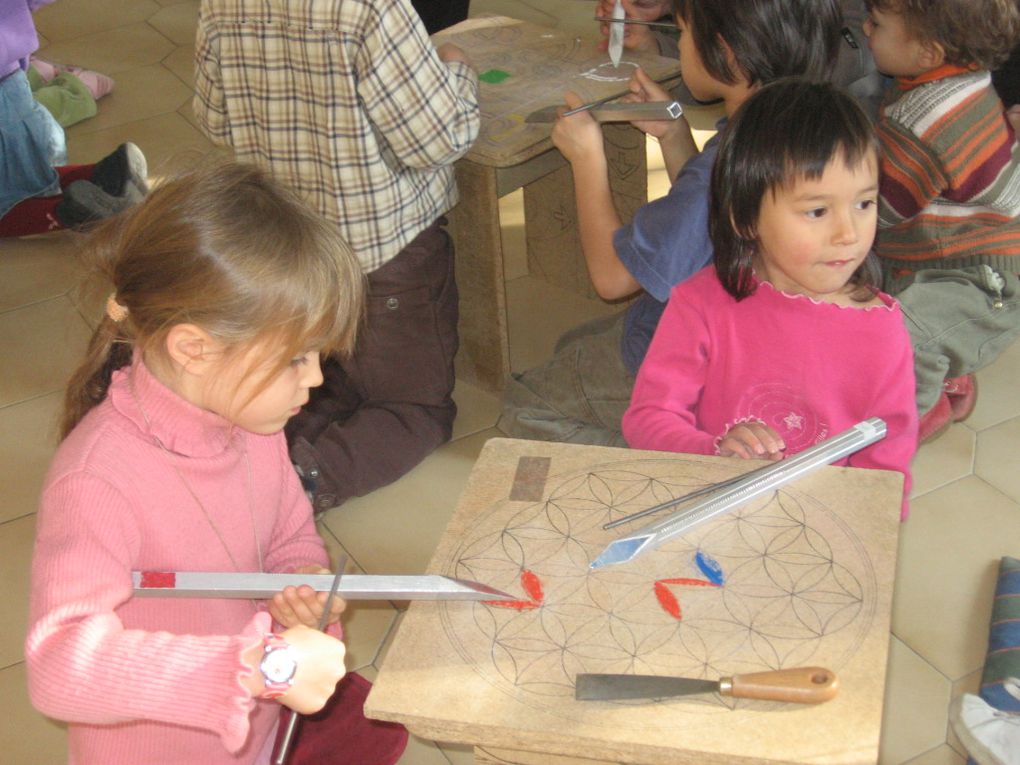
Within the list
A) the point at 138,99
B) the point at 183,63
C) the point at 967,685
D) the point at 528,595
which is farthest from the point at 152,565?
the point at 183,63

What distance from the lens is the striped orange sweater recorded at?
1.67 metres

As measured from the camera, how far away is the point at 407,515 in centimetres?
187

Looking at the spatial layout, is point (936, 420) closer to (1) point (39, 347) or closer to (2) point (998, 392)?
(2) point (998, 392)

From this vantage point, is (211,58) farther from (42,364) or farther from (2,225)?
(2,225)

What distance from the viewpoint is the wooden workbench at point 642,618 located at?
854 millimetres

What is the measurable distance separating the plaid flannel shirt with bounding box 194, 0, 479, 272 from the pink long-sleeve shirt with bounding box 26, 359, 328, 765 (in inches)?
22.8

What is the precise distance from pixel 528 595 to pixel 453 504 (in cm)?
90

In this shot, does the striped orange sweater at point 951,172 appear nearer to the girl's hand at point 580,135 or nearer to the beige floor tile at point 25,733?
the girl's hand at point 580,135

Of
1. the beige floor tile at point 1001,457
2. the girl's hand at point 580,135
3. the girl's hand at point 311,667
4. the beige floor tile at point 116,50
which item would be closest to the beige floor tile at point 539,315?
the girl's hand at point 580,135

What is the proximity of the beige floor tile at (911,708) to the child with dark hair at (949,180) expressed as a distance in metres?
0.39

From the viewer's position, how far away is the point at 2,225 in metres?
2.59

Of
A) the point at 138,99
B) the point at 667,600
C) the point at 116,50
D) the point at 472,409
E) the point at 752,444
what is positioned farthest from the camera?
the point at 116,50

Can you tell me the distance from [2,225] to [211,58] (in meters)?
1.08

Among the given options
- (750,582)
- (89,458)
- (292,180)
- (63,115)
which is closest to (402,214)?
(292,180)
